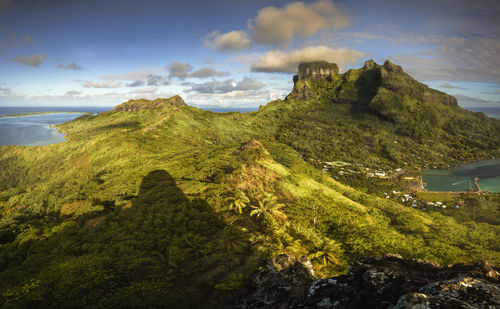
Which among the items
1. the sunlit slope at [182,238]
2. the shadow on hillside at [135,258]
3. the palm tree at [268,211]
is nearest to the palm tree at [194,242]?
the shadow on hillside at [135,258]

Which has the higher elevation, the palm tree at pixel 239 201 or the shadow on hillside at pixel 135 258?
the palm tree at pixel 239 201

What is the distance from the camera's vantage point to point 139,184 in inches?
2357

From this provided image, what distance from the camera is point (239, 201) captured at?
4091 centimetres

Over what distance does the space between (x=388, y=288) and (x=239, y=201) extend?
29524mm

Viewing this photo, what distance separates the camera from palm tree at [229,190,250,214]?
39562mm

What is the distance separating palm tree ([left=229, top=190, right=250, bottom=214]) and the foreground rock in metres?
17.6

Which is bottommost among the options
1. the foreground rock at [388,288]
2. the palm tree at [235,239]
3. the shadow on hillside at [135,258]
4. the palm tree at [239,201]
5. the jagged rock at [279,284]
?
the shadow on hillside at [135,258]

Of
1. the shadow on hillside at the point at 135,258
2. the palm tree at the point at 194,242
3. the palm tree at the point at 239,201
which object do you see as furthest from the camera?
the palm tree at the point at 239,201

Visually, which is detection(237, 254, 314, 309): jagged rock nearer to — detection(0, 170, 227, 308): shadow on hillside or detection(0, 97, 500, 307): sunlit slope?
detection(0, 97, 500, 307): sunlit slope

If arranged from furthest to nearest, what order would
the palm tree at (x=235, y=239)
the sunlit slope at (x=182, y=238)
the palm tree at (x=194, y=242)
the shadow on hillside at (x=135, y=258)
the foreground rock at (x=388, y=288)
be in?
1. the palm tree at (x=194, y=242)
2. the palm tree at (x=235, y=239)
3. the sunlit slope at (x=182, y=238)
4. the shadow on hillside at (x=135, y=258)
5. the foreground rock at (x=388, y=288)

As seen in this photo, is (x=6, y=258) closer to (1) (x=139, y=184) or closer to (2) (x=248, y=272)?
(1) (x=139, y=184)

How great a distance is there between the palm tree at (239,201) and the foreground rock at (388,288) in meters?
17.6

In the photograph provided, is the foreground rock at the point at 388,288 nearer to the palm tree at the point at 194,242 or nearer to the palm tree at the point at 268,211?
the palm tree at the point at 194,242

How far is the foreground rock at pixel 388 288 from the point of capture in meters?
10.0
